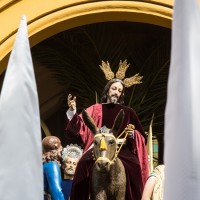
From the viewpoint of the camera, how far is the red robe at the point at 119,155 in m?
7.45

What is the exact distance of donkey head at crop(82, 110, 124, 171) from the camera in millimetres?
7027

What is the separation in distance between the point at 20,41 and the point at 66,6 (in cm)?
467

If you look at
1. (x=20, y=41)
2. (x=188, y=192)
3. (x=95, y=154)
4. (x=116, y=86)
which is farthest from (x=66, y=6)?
(x=188, y=192)

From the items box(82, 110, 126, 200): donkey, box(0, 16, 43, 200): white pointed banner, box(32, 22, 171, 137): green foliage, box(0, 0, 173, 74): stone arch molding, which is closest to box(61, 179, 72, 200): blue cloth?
box(82, 110, 126, 200): donkey

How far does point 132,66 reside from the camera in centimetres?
1169

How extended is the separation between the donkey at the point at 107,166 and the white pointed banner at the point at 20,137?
268cm

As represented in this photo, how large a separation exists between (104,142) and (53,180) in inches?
30.4

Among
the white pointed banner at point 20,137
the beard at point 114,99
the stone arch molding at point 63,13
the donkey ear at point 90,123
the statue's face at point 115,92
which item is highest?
the stone arch molding at point 63,13

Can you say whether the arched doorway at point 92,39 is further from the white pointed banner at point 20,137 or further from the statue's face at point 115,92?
the white pointed banner at point 20,137

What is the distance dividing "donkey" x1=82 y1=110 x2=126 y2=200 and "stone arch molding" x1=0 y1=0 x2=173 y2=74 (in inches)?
77.1

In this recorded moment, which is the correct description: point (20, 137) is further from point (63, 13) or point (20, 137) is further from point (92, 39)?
point (92, 39)

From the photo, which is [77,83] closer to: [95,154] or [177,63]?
[95,154]

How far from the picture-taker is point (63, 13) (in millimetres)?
9094

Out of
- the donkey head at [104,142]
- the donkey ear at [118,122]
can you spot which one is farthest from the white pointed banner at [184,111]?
the donkey ear at [118,122]
